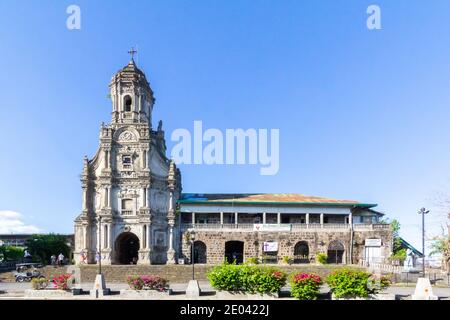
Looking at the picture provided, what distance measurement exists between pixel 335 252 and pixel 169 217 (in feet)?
50.7

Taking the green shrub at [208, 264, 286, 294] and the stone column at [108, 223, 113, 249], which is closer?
the green shrub at [208, 264, 286, 294]

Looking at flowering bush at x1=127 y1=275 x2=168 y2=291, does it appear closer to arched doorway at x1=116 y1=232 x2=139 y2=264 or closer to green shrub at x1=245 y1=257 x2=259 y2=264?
green shrub at x1=245 y1=257 x2=259 y2=264

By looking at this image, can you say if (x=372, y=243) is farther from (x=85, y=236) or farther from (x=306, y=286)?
(x=85, y=236)

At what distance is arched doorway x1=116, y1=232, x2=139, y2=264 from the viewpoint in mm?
35312

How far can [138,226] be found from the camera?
114ft

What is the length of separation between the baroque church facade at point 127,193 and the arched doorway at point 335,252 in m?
14.0

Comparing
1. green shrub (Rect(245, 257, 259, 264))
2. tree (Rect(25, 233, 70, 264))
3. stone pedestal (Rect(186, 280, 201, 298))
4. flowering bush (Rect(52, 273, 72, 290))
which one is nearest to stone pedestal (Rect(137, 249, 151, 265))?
green shrub (Rect(245, 257, 259, 264))

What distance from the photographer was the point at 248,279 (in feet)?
61.1

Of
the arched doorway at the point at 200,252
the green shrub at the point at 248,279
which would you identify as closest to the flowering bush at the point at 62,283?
the green shrub at the point at 248,279

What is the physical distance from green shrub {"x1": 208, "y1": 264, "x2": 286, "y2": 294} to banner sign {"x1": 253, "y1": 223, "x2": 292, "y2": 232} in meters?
17.3

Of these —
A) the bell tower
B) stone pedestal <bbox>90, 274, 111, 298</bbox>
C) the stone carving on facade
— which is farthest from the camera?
the bell tower

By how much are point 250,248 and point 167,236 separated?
7.56m
